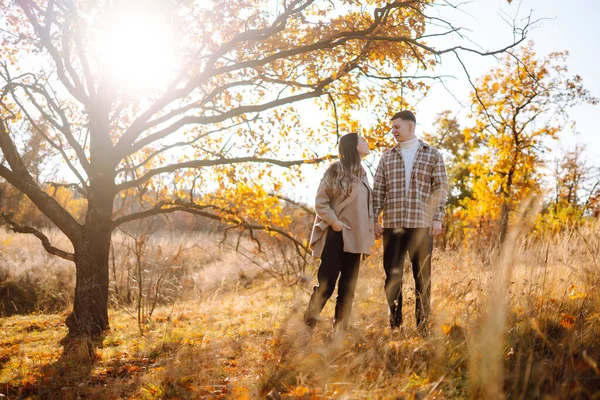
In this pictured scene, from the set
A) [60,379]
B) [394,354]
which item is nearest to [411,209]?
[394,354]

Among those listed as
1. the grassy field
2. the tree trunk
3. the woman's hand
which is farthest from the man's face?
the tree trunk

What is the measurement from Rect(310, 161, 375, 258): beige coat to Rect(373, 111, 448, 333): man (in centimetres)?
20

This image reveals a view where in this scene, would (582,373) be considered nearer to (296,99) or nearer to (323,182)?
(323,182)

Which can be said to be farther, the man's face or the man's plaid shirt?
the man's face

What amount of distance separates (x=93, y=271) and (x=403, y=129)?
430cm

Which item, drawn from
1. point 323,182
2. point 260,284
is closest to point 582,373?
point 323,182

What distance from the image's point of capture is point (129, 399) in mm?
3062

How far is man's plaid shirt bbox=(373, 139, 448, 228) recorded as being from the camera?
3.57 meters

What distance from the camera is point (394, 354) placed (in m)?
2.97

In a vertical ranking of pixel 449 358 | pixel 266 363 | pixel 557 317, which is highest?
pixel 557 317

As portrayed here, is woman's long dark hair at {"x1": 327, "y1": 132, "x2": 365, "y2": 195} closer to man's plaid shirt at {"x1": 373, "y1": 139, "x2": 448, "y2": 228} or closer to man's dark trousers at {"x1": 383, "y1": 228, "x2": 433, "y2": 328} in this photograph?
man's plaid shirt at {"x1": 373, "y1": 139, "x2": 448, "y2": 228}

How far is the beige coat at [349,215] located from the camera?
3553 millimetres

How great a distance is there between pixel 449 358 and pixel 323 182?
165 centimetres

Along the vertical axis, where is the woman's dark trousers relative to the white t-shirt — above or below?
below
